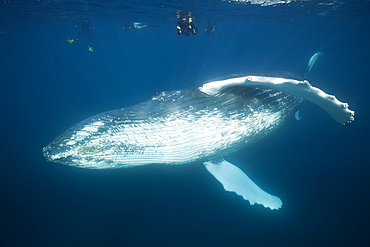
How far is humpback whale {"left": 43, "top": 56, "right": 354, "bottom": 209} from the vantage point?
10.0 feet

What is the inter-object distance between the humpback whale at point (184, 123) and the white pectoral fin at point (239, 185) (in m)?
1.97

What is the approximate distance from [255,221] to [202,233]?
2352 mm

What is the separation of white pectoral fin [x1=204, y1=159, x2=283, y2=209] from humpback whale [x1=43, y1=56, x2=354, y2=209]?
6.46ft

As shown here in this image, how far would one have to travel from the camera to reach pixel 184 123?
3664 millimetres

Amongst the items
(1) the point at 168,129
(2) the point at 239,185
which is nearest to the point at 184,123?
(1) the point at 168,129

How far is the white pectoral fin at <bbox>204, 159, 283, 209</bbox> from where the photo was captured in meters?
6.13

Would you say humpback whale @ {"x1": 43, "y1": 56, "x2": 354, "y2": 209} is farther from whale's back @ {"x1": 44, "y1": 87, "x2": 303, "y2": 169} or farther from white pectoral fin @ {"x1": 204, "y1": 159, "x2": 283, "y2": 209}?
white pectoral fin @ {"x1": 204, "y1": 159, "x2": 283, "y2": 209}

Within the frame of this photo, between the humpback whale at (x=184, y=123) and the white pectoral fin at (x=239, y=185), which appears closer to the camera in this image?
the humpback whale at (x=184, y=123)

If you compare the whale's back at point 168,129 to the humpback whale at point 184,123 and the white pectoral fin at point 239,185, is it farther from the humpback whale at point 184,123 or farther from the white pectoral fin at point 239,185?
the white pectoral fin at point 239,185

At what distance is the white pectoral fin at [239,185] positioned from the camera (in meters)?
6.13

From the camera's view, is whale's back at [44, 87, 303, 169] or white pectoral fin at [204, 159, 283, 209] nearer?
whale's back at [44, 87, 303, 169]

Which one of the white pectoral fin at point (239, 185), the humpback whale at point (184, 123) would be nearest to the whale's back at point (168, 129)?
the humpback whale at point (184, 123)

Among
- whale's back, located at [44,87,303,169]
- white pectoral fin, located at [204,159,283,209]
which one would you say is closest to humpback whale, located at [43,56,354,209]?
whale's back, located at [44,87,303,169]

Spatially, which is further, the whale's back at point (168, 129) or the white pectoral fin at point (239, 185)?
the white pectoral fin at point (239, 185)
